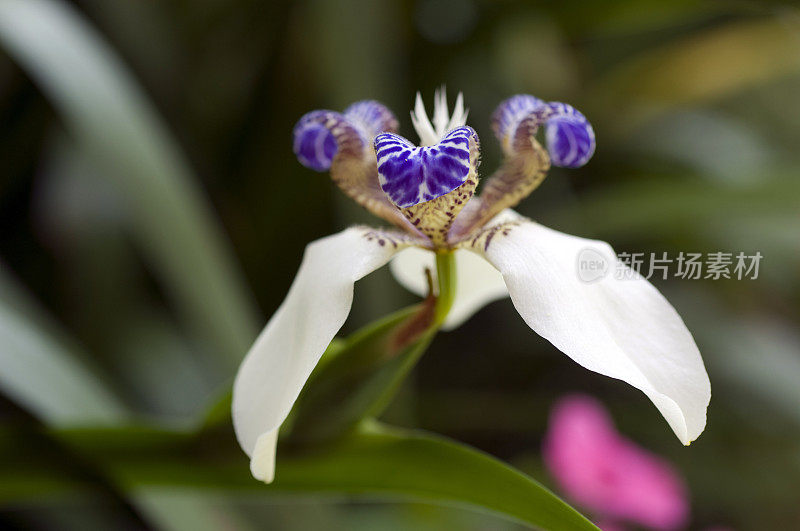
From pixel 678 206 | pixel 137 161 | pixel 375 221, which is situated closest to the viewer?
pixel 137 161

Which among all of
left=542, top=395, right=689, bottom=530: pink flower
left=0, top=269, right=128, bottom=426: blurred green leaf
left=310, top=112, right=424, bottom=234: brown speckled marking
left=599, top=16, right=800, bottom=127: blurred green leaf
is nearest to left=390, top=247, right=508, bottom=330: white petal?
left=310, top=112, right=424, bottom=234: brown speckled marking

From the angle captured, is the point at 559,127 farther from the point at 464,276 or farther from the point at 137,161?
the point at 137,161

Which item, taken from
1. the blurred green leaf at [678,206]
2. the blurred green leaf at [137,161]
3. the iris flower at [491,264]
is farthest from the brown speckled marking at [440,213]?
the blurred green leaf at [678,206]

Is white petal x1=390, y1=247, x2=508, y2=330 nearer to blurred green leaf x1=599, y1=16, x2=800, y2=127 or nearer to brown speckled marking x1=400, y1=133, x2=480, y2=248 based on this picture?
brown speckled marking x1=400, y1=133, x2=480, y2=248

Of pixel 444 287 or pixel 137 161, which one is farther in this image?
pixel 137 161

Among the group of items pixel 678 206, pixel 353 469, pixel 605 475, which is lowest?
pixel 605 475

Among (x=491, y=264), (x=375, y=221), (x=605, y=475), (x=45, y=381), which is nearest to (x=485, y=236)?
(x=491, y=264)

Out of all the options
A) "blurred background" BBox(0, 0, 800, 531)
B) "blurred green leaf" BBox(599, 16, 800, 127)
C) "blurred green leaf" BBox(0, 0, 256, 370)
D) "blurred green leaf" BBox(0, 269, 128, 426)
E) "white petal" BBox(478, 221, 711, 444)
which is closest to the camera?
"white petal" BBox(478, 221, 711, 444)
